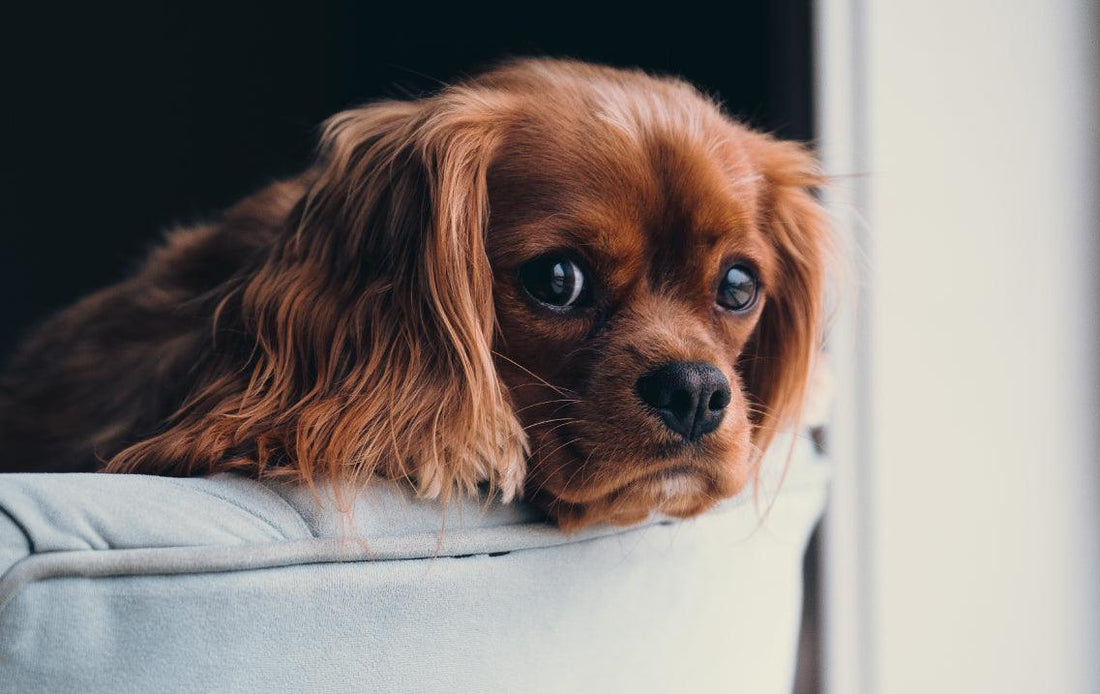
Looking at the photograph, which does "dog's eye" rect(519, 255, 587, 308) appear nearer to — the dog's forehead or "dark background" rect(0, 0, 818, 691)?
the dog's forehead

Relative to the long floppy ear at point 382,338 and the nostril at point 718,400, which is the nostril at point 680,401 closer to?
the nostril at point 718,400

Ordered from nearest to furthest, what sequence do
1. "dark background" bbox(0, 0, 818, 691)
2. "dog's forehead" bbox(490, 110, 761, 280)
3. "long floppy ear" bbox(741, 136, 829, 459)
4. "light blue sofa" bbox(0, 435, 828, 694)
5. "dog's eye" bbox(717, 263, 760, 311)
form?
"light blue sofa" bbox(0, 435, 828, 694) → "dog's forehead" bbox(490, 110, 761, 280) → "dog's eye" bbox(717, 263, 760, 311) → "long floppy ear" bbox(741, 136, 829, 459) → "dark background" bbox(0, 0, 818, 691)

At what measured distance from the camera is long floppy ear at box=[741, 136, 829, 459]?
1.55 metres

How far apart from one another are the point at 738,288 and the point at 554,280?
0.96ft

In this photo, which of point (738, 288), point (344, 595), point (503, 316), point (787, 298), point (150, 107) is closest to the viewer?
point (344, 595)

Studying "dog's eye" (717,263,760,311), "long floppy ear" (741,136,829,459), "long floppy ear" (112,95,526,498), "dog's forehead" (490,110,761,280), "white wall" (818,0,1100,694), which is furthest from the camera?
"white wall" (818,0,1100,694)

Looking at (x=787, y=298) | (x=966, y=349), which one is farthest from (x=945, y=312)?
(x=787, y=298)

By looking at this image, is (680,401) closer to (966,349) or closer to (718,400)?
(718,400)

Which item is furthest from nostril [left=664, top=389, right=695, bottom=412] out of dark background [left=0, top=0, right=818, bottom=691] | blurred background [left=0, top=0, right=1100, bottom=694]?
dark background [left=0, top=0, right=818, bottom=691]

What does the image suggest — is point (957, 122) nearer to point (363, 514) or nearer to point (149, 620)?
point (363, 514)

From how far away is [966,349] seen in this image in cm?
199

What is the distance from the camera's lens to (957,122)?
78.8 inches

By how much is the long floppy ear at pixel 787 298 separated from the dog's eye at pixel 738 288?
0.13 meters

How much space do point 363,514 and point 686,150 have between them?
619mm
